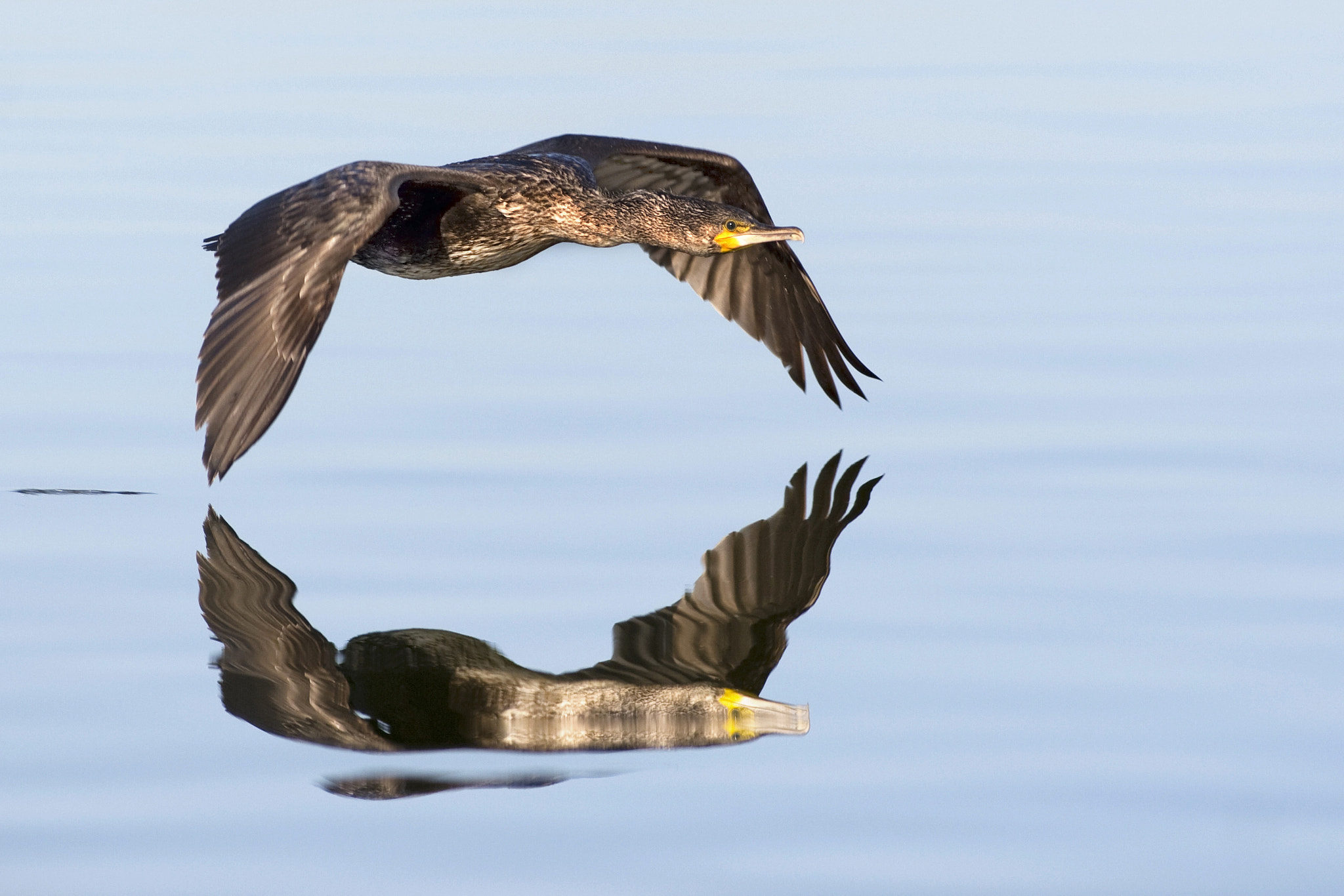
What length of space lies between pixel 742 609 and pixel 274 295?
2.10 m

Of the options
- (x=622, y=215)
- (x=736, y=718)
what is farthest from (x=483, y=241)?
(x=736, y=718)

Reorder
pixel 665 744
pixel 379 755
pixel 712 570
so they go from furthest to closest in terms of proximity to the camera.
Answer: pixel 712 570 → pixel 665 744 → pixel 379 755

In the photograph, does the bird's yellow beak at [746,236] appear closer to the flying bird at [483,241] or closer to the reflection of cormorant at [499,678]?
the flying bird at [483,241]

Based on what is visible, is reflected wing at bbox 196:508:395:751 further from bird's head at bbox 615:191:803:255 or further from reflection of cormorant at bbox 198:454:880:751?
bird's head at bbox 615:191:803:255

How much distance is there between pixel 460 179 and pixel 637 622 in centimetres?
288

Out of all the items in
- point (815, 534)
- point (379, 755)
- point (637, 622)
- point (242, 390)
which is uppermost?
point (242, 390)

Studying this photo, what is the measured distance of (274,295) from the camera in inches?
244

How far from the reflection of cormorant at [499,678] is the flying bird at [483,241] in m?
0.71

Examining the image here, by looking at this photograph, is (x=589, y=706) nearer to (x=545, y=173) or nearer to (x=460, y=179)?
(x=460, y=179)

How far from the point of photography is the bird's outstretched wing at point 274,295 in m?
6.00

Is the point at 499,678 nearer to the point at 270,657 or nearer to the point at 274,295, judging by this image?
the point at 270,657

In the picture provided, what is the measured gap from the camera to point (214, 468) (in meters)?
5.94

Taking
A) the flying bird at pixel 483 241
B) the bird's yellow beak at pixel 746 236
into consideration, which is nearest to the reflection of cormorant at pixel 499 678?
the flying bird at pixel 483 241

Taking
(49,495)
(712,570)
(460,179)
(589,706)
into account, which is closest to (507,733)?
(589,706)
